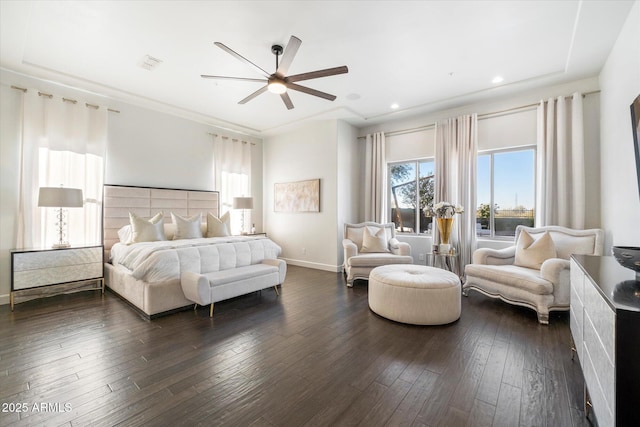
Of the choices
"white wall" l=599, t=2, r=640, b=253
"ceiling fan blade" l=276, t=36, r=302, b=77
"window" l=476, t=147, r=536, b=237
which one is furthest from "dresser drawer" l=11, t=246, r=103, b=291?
"white wall" l=599, t=2, r=640, b=253

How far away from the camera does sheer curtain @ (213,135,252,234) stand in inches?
221

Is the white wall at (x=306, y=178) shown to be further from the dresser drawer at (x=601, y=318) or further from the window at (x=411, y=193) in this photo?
the dresser drawer at (x=601, y=318)

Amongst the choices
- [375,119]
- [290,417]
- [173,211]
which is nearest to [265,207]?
[173,211]

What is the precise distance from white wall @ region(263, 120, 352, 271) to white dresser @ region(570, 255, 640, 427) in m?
3.99

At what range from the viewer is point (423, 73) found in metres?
3.62

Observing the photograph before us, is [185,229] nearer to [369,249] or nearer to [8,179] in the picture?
[8,179]

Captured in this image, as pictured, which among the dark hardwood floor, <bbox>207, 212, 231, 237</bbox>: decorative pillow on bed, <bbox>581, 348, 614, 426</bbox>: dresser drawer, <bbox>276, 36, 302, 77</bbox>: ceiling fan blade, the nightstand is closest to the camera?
<bbox>581, 348, 614, 426</bbox>: dresser drawer

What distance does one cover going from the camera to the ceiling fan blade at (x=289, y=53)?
A: 91.5 inches

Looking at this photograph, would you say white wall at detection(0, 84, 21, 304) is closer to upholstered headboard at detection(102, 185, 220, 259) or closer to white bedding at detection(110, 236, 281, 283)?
upholstered headboard at detection(102, 185, 220, 259)

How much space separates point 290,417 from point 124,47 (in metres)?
3.99

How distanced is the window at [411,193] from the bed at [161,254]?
276 cm

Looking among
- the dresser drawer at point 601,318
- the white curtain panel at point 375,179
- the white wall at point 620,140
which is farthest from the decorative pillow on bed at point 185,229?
the white wall at point 620,140

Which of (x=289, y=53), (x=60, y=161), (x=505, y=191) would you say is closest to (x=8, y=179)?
(x=60, y=161)

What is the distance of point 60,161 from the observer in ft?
12.5
